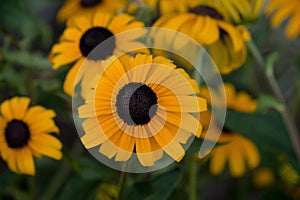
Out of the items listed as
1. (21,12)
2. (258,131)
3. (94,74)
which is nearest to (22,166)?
(94,74)

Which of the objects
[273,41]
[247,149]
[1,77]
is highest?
[1,77]

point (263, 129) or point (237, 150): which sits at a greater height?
point (263, 129)

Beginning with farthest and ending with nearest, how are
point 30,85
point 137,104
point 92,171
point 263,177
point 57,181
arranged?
point 263,177 → point 57,181 → point 30,85 → point 92,171 → point 137,104

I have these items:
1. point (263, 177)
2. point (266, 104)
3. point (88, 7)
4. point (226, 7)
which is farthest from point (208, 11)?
point (263, 177)

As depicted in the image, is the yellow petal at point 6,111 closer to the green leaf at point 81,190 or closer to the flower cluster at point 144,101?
the flower cluster at point 144,101

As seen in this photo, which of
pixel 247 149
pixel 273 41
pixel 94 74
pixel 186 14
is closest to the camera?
pixel 94 74

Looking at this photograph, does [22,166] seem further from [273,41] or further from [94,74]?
[273,41]

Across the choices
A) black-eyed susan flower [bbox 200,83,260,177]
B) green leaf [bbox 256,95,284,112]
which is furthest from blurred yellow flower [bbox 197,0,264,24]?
black-eyed susan flower [bbox 200,83,260,177]

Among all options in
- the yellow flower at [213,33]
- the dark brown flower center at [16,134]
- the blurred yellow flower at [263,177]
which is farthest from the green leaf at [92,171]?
the blurred yellow flower at [263,177]

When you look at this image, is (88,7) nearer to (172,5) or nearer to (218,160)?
(172,5)
